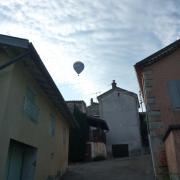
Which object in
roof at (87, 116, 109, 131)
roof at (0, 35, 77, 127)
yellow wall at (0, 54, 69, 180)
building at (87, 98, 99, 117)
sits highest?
building at (87, 98, 99, 117)

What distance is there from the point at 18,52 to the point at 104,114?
2603 centimetres

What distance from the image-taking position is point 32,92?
893 centimetres

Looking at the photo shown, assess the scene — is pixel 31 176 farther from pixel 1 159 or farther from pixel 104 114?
pixel 104 114

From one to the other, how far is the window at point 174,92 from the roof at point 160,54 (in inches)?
54.1

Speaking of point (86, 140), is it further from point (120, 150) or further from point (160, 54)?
A: point (160, 54)

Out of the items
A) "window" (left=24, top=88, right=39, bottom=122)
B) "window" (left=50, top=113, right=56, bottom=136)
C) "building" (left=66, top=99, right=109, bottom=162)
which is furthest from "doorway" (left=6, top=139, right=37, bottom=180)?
"building" (left=66, top=99, right=109, bottom=162)

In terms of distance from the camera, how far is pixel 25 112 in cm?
812

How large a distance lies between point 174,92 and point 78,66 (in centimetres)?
474

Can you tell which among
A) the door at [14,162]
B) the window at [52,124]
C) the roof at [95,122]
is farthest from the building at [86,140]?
the door at [14,162]

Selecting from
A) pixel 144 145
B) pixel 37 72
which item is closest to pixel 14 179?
pixel 37 72

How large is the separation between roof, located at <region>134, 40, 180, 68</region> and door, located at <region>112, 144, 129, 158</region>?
2025cm

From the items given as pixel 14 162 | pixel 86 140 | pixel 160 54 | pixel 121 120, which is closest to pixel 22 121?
pixel 14 162

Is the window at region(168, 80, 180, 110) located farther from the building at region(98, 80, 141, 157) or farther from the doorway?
the building at region(98, 80, 141, 157)

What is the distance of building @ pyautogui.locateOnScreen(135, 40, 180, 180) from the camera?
33.8ft
